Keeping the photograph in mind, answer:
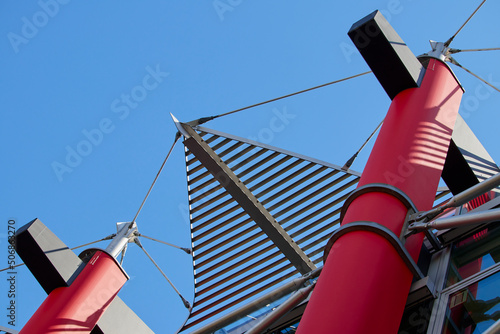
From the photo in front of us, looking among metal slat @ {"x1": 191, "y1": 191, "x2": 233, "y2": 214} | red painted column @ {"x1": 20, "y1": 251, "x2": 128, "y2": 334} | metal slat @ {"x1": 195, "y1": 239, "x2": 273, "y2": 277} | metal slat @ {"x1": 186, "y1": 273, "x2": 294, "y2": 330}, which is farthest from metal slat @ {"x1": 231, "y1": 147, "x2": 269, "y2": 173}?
red painted column @ {"x1": 20, "y1": 251, "x2": 128, "y2": 334}

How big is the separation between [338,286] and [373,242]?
53 centimetres

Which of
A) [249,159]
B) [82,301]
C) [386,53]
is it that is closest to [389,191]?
[386,53]

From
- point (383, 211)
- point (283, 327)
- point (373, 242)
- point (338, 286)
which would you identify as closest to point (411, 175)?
point (383, 211)

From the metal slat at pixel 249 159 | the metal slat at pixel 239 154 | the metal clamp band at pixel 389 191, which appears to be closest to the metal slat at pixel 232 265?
the metal slat at pixel 249 159

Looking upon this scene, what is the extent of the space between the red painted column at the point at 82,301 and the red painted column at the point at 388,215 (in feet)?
17.2

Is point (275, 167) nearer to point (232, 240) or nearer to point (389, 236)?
point (232, 240)

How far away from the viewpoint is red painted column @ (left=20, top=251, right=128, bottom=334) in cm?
913

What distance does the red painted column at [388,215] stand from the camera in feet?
15.8

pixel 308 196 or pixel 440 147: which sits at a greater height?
pixel 440 147

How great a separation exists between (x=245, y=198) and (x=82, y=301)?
417 cm

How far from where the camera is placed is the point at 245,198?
1262cm

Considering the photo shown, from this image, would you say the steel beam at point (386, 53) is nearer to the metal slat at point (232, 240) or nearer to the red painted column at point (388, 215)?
the red painted column at point (388, 215)

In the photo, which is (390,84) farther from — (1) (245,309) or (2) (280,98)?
(2) (280,98)

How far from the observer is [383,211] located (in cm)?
555
